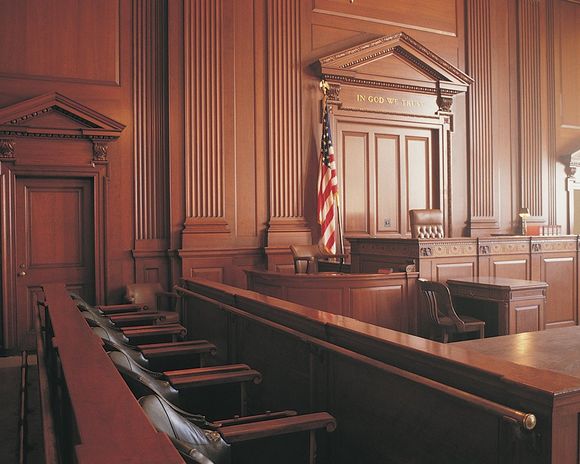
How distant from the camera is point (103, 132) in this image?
656 centimetres

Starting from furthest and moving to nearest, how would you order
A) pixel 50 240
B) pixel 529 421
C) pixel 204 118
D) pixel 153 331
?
pixel 204 118 < pixel 50 240 < pixel 153 331 < pixel 529 421

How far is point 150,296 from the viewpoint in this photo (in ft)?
21.6

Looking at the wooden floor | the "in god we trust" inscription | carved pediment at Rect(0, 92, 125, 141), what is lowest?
the wooden floor

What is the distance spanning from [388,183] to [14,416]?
601 cm

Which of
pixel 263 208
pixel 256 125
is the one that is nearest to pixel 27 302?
pixel 263 208

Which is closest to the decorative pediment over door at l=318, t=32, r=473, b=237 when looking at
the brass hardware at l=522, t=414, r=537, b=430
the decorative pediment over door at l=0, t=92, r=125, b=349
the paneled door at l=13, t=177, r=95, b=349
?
the decorative pediment over door at l=0, t=92, r=125, b=349

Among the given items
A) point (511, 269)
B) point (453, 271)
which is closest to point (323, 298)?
point (453, 271)

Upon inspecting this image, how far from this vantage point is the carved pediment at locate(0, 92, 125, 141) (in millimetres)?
6121

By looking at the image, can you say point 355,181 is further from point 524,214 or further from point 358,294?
point 358,294

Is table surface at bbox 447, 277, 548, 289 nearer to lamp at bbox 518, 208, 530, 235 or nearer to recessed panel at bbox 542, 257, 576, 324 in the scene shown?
recessed panel at bbox 542, 257, 576, 324

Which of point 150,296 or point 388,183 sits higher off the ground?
point 388,183

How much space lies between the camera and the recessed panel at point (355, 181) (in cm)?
823

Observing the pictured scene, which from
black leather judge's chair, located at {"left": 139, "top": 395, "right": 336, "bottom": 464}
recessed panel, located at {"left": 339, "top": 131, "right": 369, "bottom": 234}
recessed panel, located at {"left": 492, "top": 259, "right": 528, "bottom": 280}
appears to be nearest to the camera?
black leather judge's chair, located at {"left": 139, "top": 395, "right": 336, "bottom": 464}

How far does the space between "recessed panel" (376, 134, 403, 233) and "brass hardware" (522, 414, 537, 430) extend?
6958 mm
